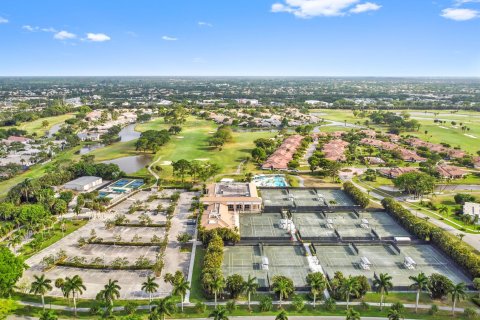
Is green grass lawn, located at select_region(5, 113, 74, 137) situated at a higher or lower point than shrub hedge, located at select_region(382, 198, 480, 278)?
higher

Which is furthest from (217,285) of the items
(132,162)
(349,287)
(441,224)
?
(132,162)

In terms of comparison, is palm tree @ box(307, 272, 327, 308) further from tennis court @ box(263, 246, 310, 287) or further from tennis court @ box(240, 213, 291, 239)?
tennis court @ box(240, 213, 291, 239)

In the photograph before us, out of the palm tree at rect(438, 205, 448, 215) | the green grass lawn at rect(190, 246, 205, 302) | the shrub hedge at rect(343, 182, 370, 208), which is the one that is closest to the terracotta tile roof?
the palm tree at rect(438, 205, 448, 215)

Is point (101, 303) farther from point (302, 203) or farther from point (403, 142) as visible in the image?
point (403, 142)

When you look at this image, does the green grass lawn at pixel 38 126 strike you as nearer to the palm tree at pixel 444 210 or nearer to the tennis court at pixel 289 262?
the tennis court at pixel 289 262

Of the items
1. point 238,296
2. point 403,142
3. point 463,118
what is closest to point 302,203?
point 238,296

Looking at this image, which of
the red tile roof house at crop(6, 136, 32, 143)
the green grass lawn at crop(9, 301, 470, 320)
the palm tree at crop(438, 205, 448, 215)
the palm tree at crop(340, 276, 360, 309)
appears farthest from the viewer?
the red tile roof house at crop(6, 136, 32, 143)
